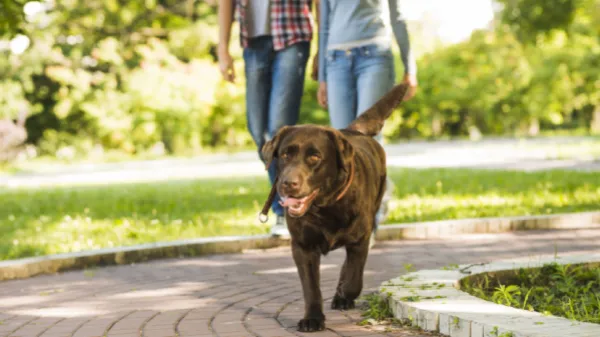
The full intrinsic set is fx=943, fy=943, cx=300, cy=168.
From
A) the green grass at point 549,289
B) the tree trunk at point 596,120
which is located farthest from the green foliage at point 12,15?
the tree trunk at point 596,120

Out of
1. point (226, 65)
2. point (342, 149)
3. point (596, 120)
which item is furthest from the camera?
point (596, 120)

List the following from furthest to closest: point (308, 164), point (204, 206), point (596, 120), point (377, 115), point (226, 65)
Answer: point (596, 120) < point (204, 206) < point (226, 65) < point (377, 115) < point (308, 164)

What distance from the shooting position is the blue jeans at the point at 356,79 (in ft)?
24.1

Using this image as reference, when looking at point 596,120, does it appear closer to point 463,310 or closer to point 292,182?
point 463,310

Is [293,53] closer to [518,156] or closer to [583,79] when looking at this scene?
[518,156]

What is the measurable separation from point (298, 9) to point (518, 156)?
1339 cm

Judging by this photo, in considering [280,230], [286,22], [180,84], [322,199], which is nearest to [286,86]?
[286,22]

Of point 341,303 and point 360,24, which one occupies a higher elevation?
point 360,24

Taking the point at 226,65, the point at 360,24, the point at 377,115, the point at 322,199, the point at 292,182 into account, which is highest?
the point at 360,24

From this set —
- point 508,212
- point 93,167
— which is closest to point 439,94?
point 93,167

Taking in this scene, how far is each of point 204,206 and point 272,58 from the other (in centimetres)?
401

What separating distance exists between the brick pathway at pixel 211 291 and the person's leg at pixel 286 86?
1110 millimetres

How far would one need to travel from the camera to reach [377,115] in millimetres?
6203

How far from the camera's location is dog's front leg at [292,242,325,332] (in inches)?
181
